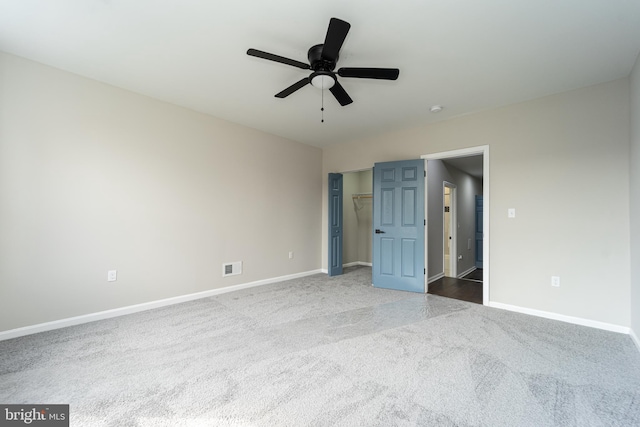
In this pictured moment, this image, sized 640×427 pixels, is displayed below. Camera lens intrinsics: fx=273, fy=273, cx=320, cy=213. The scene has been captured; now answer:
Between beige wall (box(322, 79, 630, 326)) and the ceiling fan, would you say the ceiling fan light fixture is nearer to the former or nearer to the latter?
the ceiling fan

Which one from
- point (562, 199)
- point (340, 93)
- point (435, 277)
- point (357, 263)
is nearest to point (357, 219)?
point (357, 263)

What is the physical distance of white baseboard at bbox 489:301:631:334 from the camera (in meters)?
2.80

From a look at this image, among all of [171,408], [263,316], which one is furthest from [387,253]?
[171,408]

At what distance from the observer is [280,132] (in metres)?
4.74

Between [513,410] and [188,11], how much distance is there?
3.42 meters

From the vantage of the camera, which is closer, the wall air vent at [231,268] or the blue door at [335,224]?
the wall air vent at [231,268]

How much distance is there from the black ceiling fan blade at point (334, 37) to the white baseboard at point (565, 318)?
11.6ft

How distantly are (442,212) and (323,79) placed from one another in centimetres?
395

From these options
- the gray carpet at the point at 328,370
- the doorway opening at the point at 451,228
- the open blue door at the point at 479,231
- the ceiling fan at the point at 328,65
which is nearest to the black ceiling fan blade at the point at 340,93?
the ceiling fan at the point at 328,65

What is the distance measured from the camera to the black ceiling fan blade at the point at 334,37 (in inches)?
66.2

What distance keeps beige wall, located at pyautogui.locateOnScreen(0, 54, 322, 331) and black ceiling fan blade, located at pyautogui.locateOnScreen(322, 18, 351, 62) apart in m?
2.54

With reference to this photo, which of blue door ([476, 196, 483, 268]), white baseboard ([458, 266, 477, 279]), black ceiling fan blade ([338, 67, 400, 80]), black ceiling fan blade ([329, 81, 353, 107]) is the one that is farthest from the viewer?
blue door ([476, 196, 483, 268])

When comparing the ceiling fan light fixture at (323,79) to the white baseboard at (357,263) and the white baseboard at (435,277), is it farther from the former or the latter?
the white baseboard at (357,263)

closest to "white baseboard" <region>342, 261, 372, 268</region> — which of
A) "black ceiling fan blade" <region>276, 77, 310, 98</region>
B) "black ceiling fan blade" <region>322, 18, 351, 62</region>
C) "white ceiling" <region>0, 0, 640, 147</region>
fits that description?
"white ceiling" <region>0, 0, 640, 147</region>
